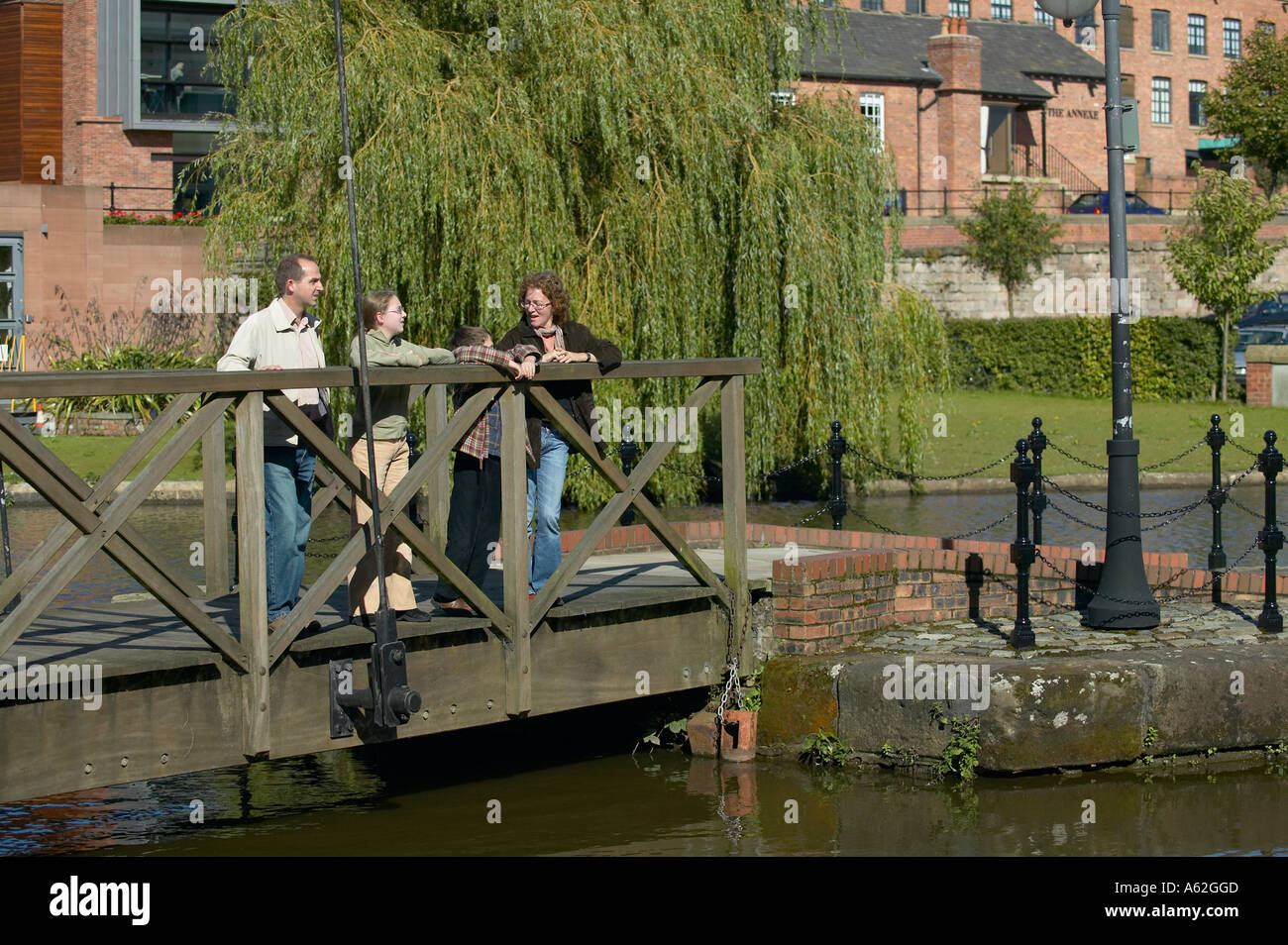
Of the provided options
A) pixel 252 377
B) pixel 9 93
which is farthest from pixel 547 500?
pixel 9 93

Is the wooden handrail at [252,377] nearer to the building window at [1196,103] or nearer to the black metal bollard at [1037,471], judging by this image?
the black metal bollard at [1037,471]

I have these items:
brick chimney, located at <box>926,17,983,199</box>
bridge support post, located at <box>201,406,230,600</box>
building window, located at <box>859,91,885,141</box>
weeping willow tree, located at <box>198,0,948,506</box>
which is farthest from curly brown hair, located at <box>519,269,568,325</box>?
brick chimney, located at <box>926,17,983,199</box>

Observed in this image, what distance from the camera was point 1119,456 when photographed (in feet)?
33.9

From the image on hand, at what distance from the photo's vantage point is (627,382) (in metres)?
17.7

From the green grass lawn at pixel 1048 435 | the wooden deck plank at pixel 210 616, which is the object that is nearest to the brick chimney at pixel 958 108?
the green grass lawn at pixel 1048 435

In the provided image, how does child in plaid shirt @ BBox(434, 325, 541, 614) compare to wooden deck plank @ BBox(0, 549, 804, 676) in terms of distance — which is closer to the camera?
wooden deck plank @ BBox(0, 549, 804, 676)

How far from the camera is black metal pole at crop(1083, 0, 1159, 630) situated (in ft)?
33.3

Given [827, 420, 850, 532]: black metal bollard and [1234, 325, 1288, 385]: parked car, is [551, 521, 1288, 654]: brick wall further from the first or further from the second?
[1234, 325, 1288, 385]: parked car

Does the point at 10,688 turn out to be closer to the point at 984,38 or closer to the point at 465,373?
the point at 465,373

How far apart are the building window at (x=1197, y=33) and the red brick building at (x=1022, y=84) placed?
0.13 ft

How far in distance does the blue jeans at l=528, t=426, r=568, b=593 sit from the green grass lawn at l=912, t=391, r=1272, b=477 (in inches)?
537

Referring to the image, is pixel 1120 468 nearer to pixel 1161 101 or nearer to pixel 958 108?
pixel 958 108

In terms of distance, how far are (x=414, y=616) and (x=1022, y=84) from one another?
160 ft
